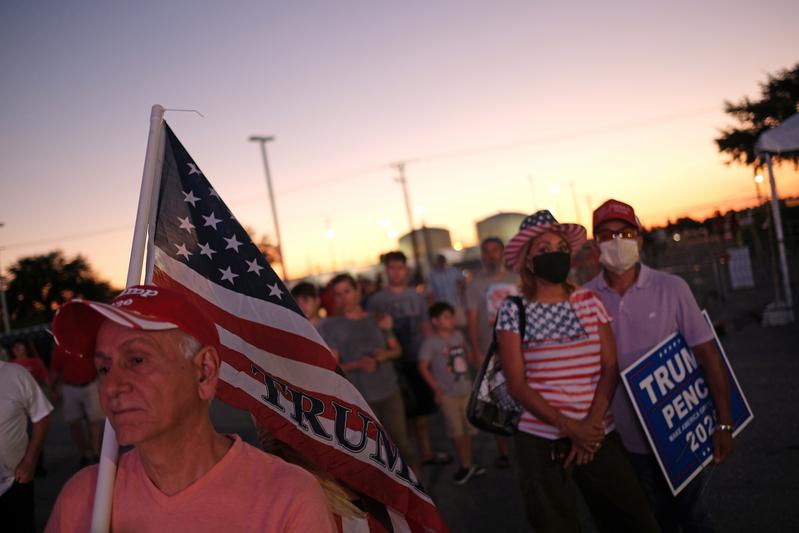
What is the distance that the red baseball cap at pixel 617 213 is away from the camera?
362cm

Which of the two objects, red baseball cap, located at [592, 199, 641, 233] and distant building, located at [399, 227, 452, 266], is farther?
distant building, located at [399, 227, 452, 266]

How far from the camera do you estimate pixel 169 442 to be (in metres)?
1.78

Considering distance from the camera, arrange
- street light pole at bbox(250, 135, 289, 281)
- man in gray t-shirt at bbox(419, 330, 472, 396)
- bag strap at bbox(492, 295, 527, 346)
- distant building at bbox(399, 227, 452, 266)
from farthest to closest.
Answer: distant building at bbox(399, 227, 452, 266), street light pole at bbox(250, 135, 289, 281), man in gray t-shirt at bbox(419, 330, 472, 396), bag strap at bbox(492, 295, 527, 346)

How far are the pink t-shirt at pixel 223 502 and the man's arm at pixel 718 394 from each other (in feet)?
7.57

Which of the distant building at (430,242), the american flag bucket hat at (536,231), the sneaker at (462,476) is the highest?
the distant building at (430,242)

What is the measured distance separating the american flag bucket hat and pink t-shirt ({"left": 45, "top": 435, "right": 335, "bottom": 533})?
1942mm

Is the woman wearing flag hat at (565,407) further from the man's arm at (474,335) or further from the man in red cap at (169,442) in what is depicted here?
the man's arm at (474,335)

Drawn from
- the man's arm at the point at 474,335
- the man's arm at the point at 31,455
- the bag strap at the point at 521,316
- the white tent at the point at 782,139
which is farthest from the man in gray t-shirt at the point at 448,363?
the white tent at the point at 782,139

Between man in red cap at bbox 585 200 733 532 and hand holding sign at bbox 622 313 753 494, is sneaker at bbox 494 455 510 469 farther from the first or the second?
hand holding sign at bbox 622 313 753 494

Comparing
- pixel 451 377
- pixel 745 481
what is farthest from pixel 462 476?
pixel 745 481

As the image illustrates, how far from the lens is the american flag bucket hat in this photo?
3.37 metres

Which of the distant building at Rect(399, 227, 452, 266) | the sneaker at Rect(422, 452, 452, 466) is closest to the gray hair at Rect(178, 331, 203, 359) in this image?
the sneaker at Rect(422, 452, 452, 466)

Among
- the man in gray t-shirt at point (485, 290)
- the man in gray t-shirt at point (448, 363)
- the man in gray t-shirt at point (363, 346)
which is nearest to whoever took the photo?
the man in gray t-shirt at point (363, 346)

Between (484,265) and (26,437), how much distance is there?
4390mm
